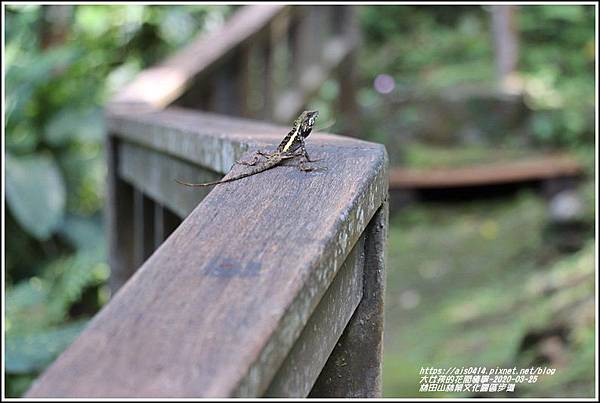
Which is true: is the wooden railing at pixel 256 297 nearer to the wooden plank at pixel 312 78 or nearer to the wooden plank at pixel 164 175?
the wooden plank at pixel 164 175

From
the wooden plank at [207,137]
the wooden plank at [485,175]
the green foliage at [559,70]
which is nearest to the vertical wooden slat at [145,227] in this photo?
the wooden plank at [207,137]

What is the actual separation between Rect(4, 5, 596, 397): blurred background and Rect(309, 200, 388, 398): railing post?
1935 mm

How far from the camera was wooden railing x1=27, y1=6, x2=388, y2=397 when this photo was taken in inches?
35.9

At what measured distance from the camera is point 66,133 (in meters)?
6.98

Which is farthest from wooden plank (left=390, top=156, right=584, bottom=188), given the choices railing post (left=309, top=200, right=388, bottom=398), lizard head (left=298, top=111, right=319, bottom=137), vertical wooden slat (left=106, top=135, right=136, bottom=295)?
railing post (left=309, top=200, right=388, bottom=398)

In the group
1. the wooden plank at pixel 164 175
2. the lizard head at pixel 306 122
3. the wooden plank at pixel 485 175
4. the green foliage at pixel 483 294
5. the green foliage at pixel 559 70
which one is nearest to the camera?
the lizard head at pixel 306 122

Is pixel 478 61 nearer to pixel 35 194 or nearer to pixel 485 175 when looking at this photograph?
pixel 485 175

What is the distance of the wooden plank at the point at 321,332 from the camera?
1.15 m

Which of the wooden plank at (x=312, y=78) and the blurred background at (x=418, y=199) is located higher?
the wooden plank at (x=312, y=78)

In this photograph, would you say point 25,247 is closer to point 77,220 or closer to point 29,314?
point 77,220

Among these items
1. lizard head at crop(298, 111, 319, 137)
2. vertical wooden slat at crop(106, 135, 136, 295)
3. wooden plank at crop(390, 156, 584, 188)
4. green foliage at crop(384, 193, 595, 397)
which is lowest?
green foliage at crop(384, 193, 595, 397)

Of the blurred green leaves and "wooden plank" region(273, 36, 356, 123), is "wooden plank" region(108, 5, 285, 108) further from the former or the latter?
the blurred green leaves

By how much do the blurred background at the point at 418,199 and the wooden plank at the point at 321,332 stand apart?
2072 mm

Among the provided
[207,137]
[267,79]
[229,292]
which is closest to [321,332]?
[229,292]
